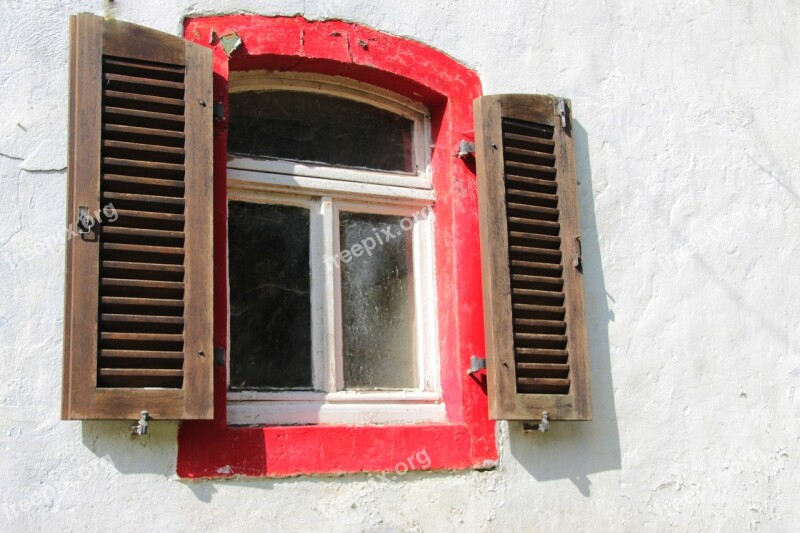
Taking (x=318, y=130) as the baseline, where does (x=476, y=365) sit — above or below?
below

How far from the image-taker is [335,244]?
4.43 m

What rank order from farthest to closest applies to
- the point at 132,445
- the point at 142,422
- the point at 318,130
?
the point at 318,130
the point at 132,445
the point at 142,422

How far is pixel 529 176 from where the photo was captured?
4.55 meters

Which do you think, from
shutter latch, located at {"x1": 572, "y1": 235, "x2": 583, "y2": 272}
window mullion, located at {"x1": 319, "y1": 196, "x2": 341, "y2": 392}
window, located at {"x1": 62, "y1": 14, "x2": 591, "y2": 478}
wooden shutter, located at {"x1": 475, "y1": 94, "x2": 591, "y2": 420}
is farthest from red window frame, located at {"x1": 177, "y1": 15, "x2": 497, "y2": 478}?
shutter latch, located at {"x1": 572, "y1": 235, "x2": 583, "y2": 272}

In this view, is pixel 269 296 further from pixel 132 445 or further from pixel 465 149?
pixel 465 149

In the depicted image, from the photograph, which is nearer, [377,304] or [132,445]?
[132,445]

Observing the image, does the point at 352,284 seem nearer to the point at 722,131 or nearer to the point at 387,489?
the point at 387,489

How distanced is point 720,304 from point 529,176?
1098mm

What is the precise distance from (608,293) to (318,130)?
1.37 metres

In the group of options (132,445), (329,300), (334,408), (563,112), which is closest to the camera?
(132,445)

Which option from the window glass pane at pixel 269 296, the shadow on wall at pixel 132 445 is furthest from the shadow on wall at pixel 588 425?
the shadow on wall at pixel 132 445

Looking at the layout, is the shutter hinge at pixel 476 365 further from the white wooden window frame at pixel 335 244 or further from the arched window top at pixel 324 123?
the arched window top at pixel 324 123

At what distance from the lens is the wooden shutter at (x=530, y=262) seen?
429 cm

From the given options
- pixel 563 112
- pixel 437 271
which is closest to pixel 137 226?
pixel 437 271
